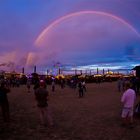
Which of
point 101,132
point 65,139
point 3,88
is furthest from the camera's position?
point 3,88

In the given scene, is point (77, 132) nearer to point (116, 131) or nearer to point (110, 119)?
point (116, 131)

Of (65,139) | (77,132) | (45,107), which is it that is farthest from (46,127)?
(65,139)

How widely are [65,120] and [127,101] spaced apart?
3.81 metres

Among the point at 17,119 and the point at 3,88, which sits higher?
the point at 3,88

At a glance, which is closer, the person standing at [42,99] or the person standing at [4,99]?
the person standing at [42,99]

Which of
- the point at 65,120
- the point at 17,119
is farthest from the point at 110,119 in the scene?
the point at 17,119

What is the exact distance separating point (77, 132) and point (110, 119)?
382 centimetres

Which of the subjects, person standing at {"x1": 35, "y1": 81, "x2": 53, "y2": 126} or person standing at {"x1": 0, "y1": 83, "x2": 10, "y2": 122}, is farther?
person standing at {"x1": 0, "y1": 83, "x2": 10, "y2": 122}

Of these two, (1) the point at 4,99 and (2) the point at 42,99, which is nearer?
(2) the point at 42,99

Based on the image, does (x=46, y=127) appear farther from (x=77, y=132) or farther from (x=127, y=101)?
(x=127, y=101)

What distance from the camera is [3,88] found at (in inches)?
630

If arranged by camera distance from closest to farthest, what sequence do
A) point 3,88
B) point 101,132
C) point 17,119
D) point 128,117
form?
point 101,132 → point 128,117 → point 3,88 → point 17,119

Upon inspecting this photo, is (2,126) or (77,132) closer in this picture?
(77,132)

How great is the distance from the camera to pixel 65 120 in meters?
16.8
